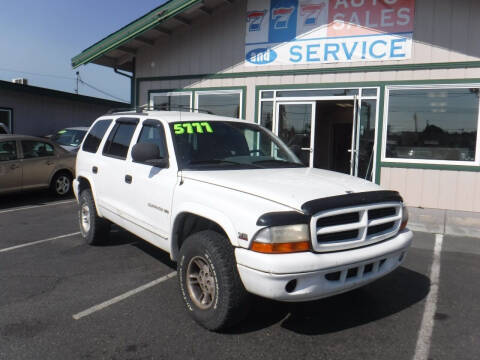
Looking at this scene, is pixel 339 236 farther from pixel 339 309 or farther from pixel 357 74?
pixel 357 74

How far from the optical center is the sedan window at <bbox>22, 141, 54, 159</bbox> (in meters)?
9.77

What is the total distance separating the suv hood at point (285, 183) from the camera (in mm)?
3285

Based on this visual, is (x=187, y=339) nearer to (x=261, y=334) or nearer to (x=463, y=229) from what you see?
(x=261, y=334)

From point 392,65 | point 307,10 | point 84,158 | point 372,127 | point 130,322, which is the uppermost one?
point 307,10

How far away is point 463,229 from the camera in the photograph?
7148mm

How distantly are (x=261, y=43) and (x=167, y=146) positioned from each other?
6698mm

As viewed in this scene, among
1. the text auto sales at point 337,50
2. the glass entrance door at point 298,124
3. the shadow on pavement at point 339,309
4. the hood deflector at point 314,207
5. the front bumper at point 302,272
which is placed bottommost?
the shadow on pavement at point 339,309

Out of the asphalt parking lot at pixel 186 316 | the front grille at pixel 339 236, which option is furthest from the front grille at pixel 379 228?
the asphalt parking lot at pixel 186 316

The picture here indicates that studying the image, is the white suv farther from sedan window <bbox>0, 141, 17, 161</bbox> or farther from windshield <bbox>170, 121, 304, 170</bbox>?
sedan window <bbox>0, 141, 17, 161</bbox>

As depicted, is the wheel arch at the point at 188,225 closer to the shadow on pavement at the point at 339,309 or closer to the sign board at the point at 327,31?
the shadow on pavement at the point at 339,309

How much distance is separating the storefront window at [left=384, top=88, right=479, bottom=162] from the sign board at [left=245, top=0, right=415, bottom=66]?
96 centimetres

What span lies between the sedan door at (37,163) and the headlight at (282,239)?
27.4ft

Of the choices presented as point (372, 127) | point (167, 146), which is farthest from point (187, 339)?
point (372, 127)

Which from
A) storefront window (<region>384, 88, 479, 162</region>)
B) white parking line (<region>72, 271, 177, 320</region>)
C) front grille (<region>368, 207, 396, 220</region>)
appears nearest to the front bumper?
front grille (<region>368, 207, 396, 220</region>)
